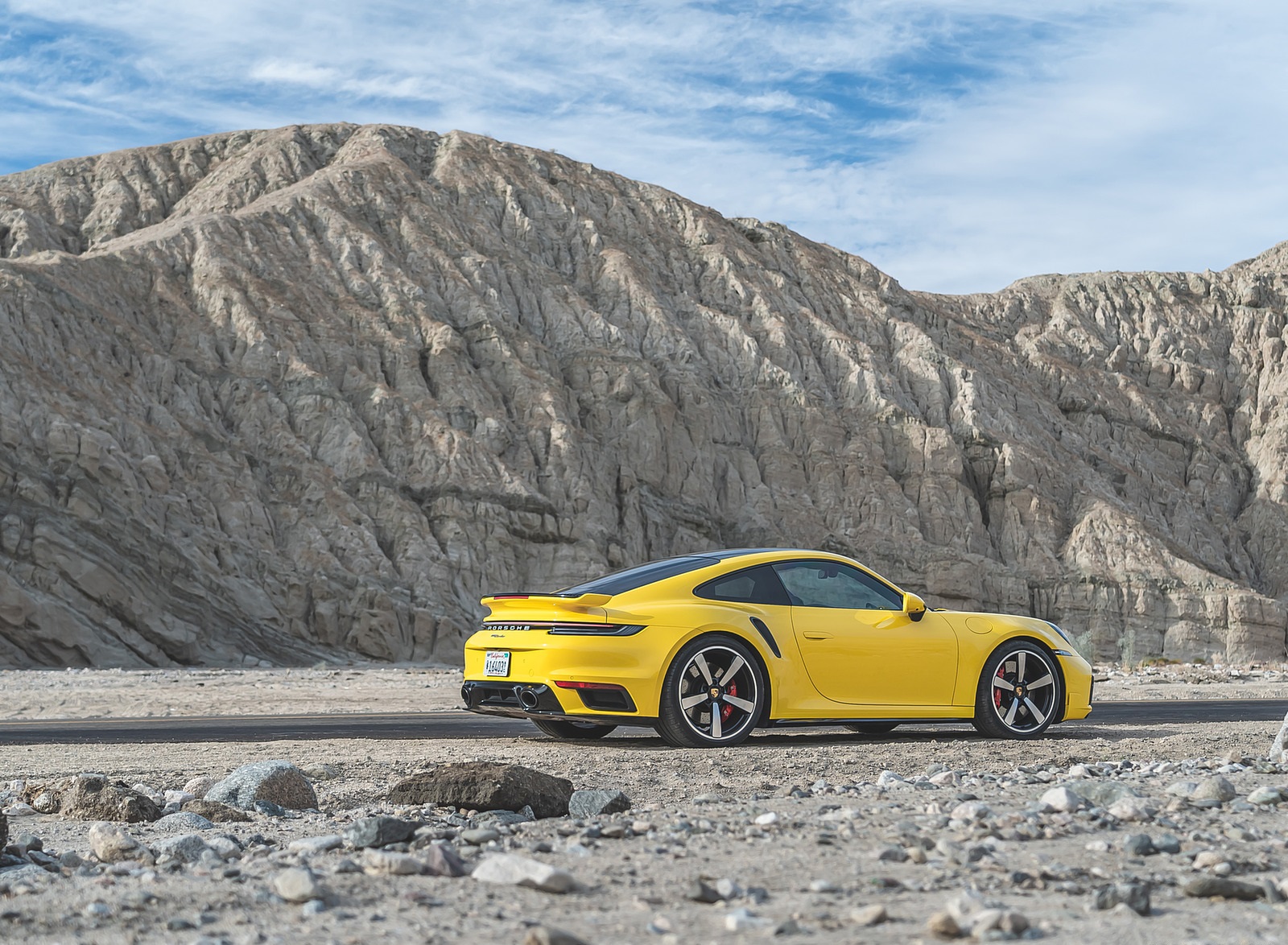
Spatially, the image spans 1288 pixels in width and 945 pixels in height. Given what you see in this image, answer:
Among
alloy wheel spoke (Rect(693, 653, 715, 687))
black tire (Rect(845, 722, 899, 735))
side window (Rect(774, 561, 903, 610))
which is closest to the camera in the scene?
alloy wheel spoke (Rect(693, 653, 715, 687))

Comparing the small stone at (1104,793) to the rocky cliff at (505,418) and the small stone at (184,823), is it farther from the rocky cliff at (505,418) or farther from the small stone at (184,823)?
the rocky cliff at (505,418)

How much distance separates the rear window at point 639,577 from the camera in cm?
947

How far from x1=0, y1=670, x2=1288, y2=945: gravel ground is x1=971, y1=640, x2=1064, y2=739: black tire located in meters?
1.67

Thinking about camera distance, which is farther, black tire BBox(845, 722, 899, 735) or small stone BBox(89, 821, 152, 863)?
black tire BBox(845, 722, 899, 735)

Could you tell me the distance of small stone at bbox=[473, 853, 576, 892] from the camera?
14.4 feet

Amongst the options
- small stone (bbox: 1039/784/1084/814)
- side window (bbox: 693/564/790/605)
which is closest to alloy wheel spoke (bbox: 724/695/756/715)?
side window (bbox: 693/564/790/605)

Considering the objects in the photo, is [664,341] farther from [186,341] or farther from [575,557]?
[186,341]

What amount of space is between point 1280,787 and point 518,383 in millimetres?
47013

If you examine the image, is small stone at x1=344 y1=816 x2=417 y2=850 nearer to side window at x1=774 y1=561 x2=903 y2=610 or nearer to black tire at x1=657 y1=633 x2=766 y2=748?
black tire at x1=657 y1=633 x2=766 y2=748

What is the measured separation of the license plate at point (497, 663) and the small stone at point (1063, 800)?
425cm

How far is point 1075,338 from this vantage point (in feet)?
250

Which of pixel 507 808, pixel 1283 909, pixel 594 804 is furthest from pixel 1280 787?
pixel 507 808

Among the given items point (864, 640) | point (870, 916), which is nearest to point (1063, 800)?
point (870, 916)

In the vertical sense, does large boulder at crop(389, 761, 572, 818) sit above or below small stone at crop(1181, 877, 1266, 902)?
below
